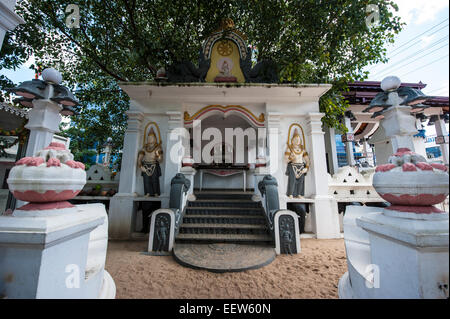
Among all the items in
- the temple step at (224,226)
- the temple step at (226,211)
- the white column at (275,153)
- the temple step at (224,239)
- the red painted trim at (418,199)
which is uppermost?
the white column at (275,153)

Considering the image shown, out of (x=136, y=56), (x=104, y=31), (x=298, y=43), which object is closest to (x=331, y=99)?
(x=298, y=43)

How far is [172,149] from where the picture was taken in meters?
5.22

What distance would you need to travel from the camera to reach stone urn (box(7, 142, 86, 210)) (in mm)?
1352

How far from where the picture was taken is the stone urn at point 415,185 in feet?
4.12

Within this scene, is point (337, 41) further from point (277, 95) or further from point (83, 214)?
point (83, 214)

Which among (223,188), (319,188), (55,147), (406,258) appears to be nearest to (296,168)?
(319,188)

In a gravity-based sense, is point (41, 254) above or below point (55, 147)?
below

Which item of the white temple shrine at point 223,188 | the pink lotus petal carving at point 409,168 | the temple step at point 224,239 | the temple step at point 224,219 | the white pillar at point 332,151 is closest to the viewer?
the white temple shrine at point 223,188

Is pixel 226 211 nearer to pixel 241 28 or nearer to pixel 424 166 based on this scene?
pixel 424 166

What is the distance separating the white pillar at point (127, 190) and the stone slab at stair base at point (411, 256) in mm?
5116

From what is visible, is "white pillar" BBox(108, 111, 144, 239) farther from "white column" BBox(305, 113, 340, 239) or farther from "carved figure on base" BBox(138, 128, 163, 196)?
"white column" BBox(305, 113, 340, 239)

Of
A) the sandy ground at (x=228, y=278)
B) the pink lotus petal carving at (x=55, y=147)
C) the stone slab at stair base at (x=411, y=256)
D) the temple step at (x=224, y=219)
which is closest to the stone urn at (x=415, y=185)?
the stone slab at stair base at (x=411, y=256)

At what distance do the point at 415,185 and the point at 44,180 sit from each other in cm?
272

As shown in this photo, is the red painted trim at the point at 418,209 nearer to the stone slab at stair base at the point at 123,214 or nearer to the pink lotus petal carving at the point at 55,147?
the pink lotus petal carving at the point at 55,147
